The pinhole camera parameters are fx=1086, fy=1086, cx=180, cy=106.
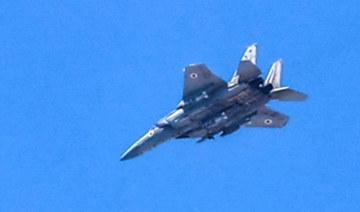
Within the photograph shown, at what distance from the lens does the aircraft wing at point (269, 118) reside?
110750 mm

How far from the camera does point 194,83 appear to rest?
102812mm

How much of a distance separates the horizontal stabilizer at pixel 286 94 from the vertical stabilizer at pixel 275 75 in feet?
2.51

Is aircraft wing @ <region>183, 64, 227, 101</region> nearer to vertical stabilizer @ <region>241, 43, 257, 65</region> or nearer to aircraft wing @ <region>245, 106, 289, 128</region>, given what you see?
vertical stabilizer @ <region>241, 43, 257, 65</region>

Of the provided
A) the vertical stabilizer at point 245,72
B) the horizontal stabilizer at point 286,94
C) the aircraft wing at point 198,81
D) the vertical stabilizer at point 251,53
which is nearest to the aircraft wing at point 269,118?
the vertical stabilizer at point 251,53

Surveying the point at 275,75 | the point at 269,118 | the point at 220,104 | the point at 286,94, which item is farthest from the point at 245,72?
the point at 269,118

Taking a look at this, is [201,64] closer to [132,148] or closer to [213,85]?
[213,85]

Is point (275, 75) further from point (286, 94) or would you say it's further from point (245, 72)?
point (245, 72)

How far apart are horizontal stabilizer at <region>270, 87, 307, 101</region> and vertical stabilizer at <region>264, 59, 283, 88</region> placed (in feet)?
2.51

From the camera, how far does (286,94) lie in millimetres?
104562

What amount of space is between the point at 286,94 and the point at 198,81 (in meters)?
8.82

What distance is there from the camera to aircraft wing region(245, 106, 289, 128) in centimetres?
Answer: 11075

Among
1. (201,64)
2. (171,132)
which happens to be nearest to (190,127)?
(171,132)

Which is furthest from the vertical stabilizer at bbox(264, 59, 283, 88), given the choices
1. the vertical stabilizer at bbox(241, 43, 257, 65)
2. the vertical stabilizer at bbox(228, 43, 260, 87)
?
the vertical stabilizer at bbox(228, 43, 260, 87)

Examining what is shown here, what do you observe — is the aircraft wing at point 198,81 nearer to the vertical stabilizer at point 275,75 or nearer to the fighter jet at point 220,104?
the fighter jet at point 220,104
